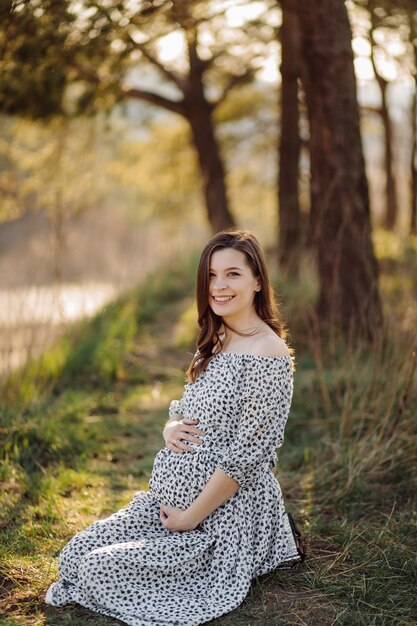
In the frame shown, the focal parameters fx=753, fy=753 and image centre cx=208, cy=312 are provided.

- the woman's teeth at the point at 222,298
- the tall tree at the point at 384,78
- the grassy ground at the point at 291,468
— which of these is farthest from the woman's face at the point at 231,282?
the tall tree at the point at 384,78

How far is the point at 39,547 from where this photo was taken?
3.26 m

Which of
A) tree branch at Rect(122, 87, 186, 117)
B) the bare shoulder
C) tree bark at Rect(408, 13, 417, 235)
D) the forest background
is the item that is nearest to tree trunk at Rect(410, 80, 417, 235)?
tree bark at Rect(408, 13, 417, 235)

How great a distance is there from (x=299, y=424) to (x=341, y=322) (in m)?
1.30

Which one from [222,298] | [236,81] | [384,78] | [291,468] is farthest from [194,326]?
[384,78]

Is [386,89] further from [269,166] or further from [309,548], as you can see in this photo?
[309,548]

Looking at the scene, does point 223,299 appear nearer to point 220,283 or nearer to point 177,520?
point 220,283

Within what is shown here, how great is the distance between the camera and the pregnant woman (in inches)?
106

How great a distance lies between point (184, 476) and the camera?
9.35 ft

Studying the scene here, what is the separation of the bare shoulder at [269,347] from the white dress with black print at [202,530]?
0.02 metres

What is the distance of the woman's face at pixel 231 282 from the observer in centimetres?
286

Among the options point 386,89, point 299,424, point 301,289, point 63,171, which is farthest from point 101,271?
point 299,424

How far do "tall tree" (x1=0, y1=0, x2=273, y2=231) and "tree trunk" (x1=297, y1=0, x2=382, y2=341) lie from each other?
3.47ft

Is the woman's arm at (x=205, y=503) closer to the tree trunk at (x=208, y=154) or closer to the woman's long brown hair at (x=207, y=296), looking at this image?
the woman's long brown hair at (x=207, y=296)

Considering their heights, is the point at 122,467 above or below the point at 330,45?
below
